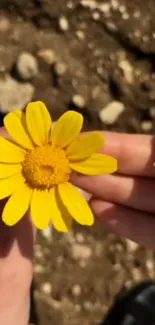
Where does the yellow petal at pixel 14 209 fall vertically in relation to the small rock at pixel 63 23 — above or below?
below

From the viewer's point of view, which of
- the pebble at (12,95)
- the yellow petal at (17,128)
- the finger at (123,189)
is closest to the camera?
the yellow petal at (17,128)

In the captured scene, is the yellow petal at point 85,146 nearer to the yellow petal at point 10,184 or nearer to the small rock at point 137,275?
the yellow petal at point 10,184

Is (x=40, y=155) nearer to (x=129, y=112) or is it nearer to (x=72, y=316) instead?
(x=129, y=112)

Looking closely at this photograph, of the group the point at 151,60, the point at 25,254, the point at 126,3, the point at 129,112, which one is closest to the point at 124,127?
the point at 129,112

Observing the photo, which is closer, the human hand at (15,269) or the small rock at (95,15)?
the human hand at (15,269)

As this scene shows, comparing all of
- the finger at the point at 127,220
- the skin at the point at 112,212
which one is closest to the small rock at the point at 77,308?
the skin at the point at 112,212

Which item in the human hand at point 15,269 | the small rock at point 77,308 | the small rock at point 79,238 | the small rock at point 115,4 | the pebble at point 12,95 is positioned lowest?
the small rock at point 77,308

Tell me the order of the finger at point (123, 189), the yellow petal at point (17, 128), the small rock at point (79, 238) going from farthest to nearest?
the small rock at point (79, 238) → the finger at point (123, 189) → the yellow petal at point (17, 128)

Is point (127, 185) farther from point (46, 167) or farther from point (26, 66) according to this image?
point (26, 66)
